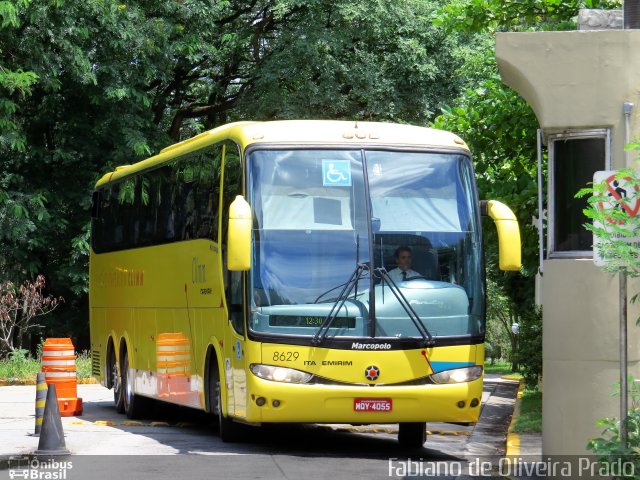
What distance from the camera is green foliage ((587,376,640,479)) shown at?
10360 millimetres

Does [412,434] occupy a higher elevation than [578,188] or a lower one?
lower

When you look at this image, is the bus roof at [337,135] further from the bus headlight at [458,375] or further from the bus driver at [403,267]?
the bus headlight at [458,375]

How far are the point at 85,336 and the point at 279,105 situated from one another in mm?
9483

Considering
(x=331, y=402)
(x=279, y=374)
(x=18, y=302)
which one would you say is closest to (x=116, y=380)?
(x=279, y=374)

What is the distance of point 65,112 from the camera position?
34500 mm

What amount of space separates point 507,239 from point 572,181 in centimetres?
244

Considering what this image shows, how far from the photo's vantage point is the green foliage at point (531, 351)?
24.9m

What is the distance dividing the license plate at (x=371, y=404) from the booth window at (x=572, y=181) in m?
2.89

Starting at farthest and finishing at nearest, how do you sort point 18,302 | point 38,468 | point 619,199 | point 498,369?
point 498,369 < point 18,302 < point 38,468 < point 619,199

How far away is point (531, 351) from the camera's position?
25000mm

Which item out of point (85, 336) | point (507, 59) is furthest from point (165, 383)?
point (85, 336)

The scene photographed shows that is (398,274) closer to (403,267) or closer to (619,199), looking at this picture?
(403,267)

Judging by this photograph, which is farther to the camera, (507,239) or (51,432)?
(507,239)

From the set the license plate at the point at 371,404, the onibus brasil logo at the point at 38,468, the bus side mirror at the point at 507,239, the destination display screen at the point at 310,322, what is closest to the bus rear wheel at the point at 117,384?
the onibus brasil logo at the point at 38,468
